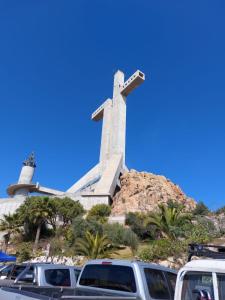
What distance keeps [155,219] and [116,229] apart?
20.5ft

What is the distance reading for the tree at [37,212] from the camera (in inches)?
1628

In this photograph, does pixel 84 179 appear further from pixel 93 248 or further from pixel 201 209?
pixel 93 248

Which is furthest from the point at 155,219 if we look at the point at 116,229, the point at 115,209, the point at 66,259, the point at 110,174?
the point at 110,174

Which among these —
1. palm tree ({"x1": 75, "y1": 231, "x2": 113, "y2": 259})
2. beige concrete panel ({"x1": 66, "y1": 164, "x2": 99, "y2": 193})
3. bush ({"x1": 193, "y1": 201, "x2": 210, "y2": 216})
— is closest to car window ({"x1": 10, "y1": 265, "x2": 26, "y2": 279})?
palm tree ({"x1": 75, "y1": 231, "x2": 113, "y2": 259})

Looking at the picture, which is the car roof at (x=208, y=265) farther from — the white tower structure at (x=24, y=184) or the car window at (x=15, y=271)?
the white tower structure at (x=24, y=184)

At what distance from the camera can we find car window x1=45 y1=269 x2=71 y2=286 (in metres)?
7.82

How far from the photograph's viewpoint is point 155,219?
30.6 meters

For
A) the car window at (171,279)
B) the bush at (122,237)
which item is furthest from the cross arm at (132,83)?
the car window at (171,279)

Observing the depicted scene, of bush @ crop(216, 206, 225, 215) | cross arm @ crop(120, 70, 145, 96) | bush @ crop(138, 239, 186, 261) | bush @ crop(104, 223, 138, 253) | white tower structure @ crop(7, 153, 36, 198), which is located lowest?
bush @ crop(138, 239, 186, 261)

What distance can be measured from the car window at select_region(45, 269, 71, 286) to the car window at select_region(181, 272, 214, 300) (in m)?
5.04

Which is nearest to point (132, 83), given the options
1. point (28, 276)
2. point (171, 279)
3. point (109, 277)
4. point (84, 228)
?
point (84, 228)

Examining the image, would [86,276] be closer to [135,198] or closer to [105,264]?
[105,264]

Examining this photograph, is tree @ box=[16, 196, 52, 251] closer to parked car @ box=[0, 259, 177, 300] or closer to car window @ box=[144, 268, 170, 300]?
parked car @ box=[0, 259, 177, 300]

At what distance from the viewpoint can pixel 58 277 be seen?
7996 millimetres
